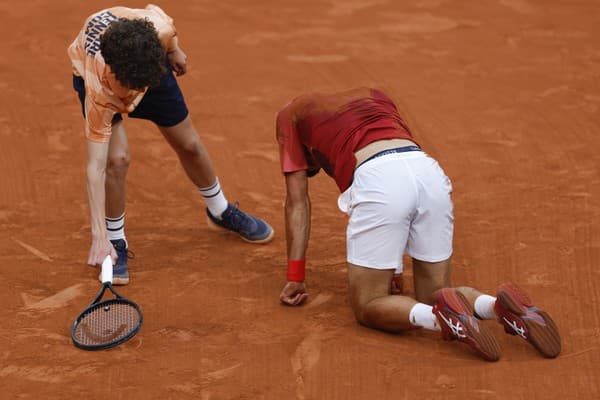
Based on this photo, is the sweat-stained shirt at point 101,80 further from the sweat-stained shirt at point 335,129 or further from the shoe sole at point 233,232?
the shoe sole at point 233,232

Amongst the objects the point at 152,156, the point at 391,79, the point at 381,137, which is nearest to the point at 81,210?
the point at 152,156

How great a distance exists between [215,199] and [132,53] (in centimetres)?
152

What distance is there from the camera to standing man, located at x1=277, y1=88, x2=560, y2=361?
4410 millimetres

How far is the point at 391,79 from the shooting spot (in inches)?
322

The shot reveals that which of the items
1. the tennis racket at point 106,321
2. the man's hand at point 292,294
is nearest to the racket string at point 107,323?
the tennis racket at point 106,321

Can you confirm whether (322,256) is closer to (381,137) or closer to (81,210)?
(381,137)

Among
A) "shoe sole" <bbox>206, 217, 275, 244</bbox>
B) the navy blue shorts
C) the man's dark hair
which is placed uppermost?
the man's dark hair

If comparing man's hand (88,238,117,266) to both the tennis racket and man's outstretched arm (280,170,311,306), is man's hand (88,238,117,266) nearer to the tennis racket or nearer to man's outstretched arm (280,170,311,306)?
the tennis racket

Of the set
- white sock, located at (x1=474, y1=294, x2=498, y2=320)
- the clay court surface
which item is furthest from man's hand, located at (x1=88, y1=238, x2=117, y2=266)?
white sock, located at (x1=474, y1=294, x2=498, y2=320)

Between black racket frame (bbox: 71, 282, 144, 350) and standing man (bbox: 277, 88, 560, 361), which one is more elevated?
standing man (bbox: 277, 88, 560, 361)

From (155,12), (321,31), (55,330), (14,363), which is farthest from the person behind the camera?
(321,31)

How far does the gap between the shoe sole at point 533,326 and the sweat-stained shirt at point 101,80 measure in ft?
6.51

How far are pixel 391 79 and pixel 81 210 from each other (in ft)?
9.77

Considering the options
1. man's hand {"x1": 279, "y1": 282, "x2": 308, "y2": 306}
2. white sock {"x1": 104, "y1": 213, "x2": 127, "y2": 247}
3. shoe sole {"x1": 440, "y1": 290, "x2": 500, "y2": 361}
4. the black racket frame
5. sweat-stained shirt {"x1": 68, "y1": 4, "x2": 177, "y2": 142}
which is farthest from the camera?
white sock {"x1": 104, "y1": 213, "x2": 127, "y2": 247}
